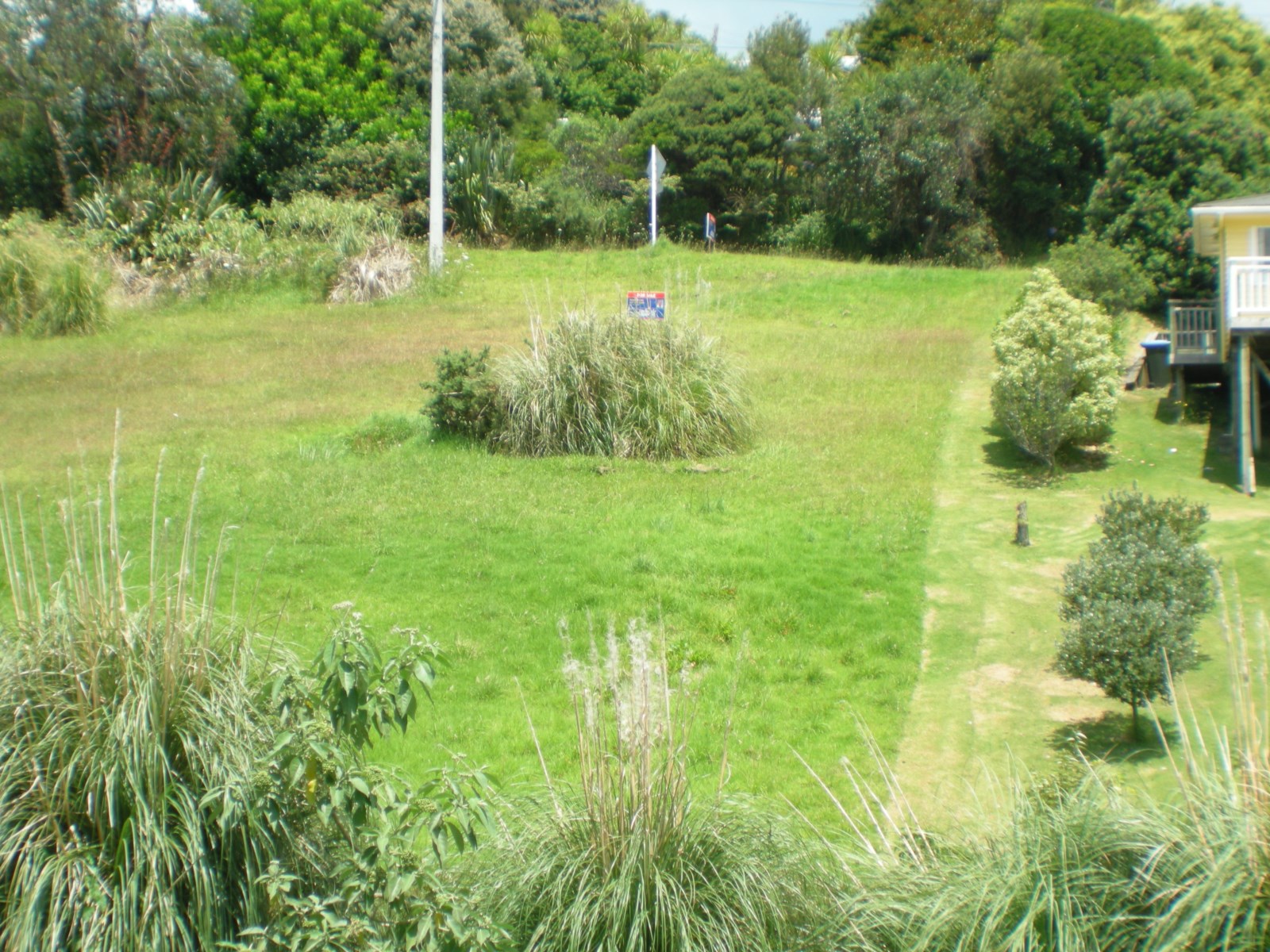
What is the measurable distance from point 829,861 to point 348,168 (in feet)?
97.3

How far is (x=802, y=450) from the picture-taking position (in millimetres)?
13914

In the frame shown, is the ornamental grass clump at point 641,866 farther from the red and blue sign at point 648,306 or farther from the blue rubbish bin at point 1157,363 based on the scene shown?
the blue rubbish bin at point 1157,363

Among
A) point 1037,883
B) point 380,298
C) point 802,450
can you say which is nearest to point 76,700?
point 1037,883

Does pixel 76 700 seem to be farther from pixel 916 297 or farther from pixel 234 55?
pixel 234 55

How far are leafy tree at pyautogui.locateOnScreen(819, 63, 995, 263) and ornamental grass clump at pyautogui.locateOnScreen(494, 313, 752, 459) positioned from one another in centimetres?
1594

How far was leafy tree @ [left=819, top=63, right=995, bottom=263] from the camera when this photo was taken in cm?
2766

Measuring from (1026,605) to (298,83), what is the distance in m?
28.0

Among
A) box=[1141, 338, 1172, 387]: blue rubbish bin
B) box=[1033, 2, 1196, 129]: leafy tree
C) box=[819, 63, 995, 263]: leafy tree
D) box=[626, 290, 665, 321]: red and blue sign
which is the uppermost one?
box=[1033, 2, 1196, 129]: leafy tree

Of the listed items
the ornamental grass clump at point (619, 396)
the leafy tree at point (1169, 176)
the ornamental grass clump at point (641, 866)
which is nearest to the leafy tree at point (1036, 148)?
the leafy tree at point (1169, 176)

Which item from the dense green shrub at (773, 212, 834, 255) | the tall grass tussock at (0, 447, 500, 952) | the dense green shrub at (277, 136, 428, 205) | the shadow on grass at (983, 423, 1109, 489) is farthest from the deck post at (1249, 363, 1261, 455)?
the dense green shrub at (277, 136, 428, 205)

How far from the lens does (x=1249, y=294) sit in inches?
562

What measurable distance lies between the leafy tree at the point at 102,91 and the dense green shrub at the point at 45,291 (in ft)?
22.9

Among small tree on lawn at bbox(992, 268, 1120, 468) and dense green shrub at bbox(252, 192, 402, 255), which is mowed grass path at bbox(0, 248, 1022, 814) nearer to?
small tree on lawn at bbox(992, 268, 1120, 468)

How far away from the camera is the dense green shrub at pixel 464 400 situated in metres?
13.9
